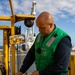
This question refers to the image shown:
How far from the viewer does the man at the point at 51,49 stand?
2297 millimetres

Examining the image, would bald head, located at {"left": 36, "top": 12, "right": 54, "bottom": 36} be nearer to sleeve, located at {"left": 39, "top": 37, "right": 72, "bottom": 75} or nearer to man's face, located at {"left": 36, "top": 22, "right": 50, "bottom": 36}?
man's face, located at {"left": 36, "top": 22, "right": 50, "bottom": 36}

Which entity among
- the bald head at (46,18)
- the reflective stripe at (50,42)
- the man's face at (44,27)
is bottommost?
the reflective stripe at (50,42)

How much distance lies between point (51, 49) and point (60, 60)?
0.51 feet

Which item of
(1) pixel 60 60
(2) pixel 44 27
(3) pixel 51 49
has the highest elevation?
(2) pixel 44 27

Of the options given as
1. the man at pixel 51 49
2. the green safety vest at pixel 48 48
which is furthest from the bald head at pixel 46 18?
the green safety vest at pixel 48 48

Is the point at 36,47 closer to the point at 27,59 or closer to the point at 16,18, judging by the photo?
the point at 27,59

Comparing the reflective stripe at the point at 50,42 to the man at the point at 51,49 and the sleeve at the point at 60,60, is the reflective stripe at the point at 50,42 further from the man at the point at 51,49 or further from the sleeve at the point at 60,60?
the sleeve at the point at 60,60

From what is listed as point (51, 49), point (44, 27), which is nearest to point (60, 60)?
point (51, 49)

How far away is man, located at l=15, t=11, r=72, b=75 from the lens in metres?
2.30

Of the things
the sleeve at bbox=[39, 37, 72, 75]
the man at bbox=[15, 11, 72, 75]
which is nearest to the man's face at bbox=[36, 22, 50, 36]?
the man at bbox=[15, 11, 72, 75]

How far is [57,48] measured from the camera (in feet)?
7.66

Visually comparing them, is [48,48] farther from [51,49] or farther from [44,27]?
[44,27]

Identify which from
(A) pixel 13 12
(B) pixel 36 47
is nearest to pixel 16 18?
(A) pixel 13 12

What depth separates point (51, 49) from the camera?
7.77 ft
